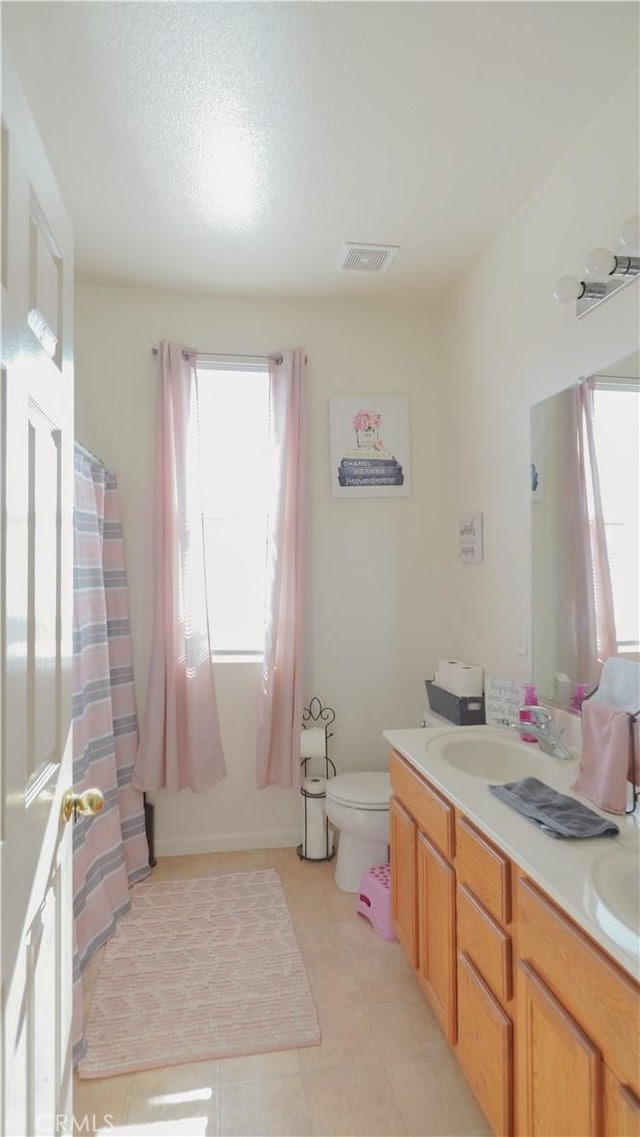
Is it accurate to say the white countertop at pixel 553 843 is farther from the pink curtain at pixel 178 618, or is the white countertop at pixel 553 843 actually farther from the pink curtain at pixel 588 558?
the pink curtain at pixel 178 618

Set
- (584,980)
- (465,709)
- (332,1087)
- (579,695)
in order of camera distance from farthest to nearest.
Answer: (465,709)
(579,695)
(332,1087)
(584,980)

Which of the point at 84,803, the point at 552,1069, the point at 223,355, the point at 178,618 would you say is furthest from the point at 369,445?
the point at 552,1069

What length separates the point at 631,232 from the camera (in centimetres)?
144

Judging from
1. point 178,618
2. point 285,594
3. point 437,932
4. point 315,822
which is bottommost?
point 315,822

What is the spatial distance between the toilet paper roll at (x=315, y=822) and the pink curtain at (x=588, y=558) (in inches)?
57.4

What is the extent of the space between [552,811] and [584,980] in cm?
42

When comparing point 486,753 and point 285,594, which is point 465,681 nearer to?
point 486,753

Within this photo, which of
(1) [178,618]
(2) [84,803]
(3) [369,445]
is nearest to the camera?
(2) [84,803]

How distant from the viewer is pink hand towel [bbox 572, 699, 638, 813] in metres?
1.46

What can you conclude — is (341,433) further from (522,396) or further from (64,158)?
(64,158)

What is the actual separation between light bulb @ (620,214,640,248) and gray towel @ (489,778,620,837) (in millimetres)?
1399

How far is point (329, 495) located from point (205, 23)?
6.12ft

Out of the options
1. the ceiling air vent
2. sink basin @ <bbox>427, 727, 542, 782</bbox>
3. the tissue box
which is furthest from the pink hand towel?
the ceiling air vent

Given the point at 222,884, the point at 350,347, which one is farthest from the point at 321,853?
the point at 350,347
